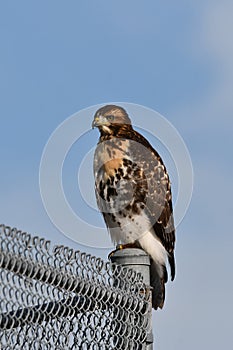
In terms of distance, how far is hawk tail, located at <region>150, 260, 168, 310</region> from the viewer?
7.32 meters

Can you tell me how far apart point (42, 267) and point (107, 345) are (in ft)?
2.67

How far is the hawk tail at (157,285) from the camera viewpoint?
24.0 feet

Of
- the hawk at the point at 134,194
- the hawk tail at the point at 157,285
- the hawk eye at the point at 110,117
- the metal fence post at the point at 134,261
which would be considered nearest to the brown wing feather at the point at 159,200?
the hawk at the point at 134,194

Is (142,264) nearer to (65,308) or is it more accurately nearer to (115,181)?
(65,308)

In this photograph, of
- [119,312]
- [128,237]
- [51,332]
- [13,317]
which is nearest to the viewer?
[13,317]

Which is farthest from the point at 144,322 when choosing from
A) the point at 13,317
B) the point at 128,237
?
the point at 128,237

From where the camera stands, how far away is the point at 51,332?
153 inches

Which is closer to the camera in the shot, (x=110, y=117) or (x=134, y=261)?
(x=134, y=261)

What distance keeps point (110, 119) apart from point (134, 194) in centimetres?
82

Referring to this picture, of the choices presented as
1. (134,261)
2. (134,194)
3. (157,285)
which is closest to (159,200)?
(134,194)

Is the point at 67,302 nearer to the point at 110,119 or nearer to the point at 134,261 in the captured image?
the point at 134,261

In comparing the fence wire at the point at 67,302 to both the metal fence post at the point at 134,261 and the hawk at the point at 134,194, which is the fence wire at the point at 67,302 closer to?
the metal fence post at the point at 134,261

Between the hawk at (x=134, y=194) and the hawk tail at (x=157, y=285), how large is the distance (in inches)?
0.4

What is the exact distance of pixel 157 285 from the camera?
25.1ft
